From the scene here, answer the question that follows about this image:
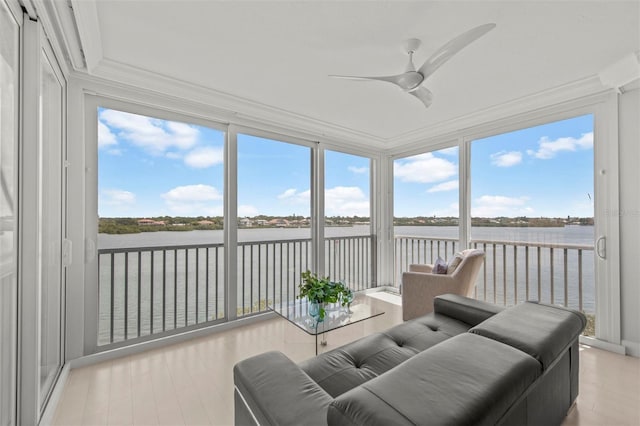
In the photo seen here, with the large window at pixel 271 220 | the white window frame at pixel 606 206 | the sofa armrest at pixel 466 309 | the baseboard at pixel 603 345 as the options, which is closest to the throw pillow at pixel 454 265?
the sofa armrest at pixel 466 309

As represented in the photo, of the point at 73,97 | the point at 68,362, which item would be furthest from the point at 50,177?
the point at 68,362

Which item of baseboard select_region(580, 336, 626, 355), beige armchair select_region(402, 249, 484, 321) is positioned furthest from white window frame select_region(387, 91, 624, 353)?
beige armchair select_region(402, 249, 484, 321)

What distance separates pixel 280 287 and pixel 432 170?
277cm

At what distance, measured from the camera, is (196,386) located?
204 centimetres

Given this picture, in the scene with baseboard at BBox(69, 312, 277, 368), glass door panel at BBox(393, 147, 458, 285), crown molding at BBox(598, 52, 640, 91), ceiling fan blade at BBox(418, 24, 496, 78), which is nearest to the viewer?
ceiling fan blade at BBox(418, 24, 496, 78)

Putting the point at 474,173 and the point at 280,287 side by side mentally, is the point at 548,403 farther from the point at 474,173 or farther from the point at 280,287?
the point at 280,287

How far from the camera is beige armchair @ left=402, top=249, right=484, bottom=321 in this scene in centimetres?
292

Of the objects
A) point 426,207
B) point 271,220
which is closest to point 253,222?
point 271,220

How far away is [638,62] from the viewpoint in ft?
6.98

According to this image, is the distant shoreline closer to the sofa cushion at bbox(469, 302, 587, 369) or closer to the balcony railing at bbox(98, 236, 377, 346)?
the balcony railing at bbox(98, 236, 377, 346)

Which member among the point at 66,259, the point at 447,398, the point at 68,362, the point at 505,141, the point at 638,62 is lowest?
the point at 68,362

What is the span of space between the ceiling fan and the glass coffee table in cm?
181

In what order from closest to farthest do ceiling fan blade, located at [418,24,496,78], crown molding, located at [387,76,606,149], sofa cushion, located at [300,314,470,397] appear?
sofa cushion, located at [300,314,470,397] < ceiling fan blade, located at [418,24,496,78] < crown molding, located at [387,76,606,149]

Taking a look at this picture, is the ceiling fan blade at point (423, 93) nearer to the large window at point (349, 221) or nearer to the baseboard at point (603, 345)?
the large window at point (349, 221)
